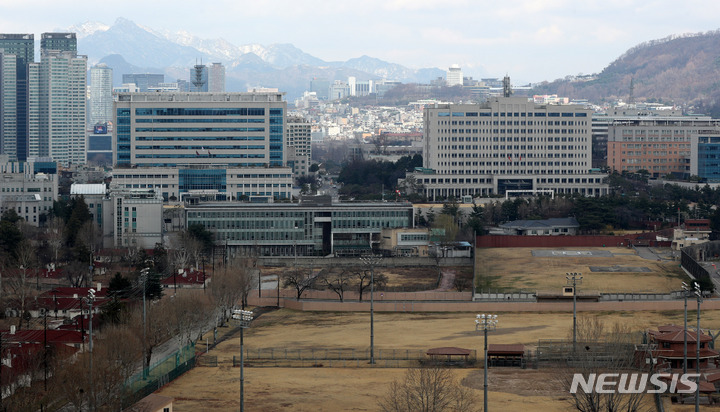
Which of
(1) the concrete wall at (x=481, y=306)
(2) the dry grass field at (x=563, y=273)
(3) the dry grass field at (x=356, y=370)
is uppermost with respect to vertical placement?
(2) the dry grass field at (x=563, y=273)

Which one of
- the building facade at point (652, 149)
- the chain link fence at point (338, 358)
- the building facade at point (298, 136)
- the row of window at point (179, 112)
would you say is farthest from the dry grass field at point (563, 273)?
the building facade at point (298, 136)

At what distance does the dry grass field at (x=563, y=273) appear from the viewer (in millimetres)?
69438

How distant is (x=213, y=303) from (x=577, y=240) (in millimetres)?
37064

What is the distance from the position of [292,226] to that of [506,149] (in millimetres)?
40240

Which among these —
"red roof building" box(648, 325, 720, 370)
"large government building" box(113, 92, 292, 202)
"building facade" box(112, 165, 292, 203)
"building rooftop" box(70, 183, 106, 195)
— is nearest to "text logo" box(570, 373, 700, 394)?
"red roof building" box(648, 325, 720, 370)

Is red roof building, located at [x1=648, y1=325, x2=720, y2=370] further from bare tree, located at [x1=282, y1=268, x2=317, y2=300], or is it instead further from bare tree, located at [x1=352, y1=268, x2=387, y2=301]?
bare tree, located at [x1=282, y1=268, x2=317, y2=300]

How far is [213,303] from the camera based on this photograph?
61.2 m

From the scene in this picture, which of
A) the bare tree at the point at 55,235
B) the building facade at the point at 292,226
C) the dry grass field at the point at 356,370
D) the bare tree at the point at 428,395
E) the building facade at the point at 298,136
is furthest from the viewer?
the building facade at the point at 298,136

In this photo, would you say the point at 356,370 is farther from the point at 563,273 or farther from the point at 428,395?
the point at 563,273

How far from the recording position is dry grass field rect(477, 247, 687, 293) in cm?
6944

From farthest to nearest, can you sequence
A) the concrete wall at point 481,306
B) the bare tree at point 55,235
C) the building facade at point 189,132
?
1. the building facade at point 189,132
2. the bare tree at point 55,235
3. the concrete wall at point 481,306

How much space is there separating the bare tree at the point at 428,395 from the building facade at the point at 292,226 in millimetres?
49532

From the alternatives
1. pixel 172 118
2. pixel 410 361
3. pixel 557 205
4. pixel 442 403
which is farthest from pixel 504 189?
pixel 442 403

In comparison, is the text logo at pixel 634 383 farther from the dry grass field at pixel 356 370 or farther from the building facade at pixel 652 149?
the building facade at pixel 652 149
